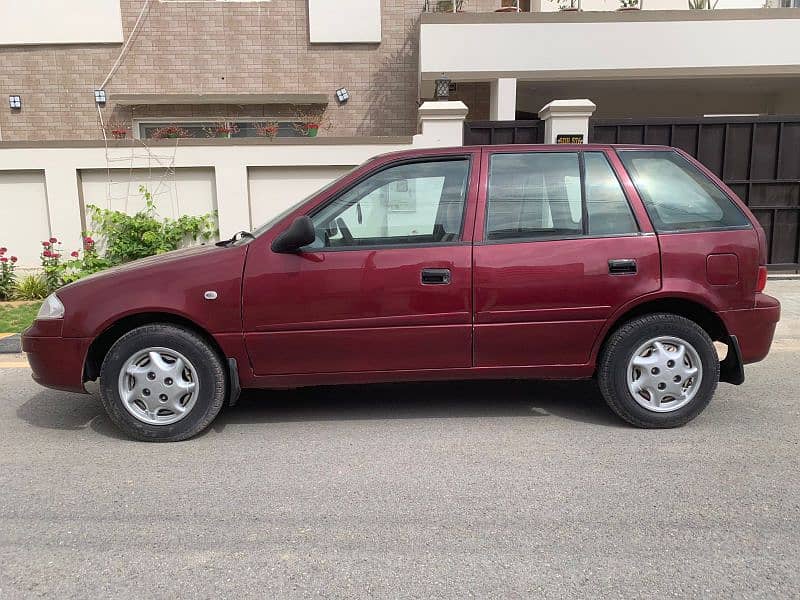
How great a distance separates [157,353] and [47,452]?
3.07ft

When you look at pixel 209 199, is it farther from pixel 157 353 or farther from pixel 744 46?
pixel 744 46

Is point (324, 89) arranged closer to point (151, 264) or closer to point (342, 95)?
point (342, 95)

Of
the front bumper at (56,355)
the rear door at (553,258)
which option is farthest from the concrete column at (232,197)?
the rear door at (553,258)

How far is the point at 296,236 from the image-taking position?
390 centimetres

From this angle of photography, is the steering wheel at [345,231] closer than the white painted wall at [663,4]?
Yes

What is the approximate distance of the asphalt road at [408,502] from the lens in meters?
2.63

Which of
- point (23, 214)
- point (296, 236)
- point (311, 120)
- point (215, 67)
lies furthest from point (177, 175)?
point (296, 236)

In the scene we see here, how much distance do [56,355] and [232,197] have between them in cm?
533

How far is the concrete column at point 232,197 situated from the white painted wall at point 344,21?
15.8ft

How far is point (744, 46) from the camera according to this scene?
34.4 feet

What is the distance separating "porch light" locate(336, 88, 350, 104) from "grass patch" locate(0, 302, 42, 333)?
6837 mm

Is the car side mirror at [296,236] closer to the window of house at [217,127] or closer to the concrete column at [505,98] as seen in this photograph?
the concrete column at [505,98]

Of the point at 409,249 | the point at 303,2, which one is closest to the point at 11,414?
the point at 409,249

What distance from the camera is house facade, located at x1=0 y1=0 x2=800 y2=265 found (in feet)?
29.7
